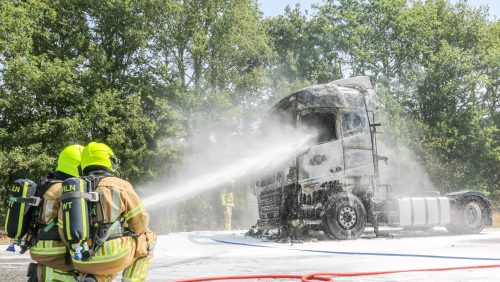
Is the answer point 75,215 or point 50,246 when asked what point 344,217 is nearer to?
point 50,246

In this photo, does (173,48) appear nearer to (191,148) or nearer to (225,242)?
(191,148)

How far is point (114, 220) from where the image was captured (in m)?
3.49

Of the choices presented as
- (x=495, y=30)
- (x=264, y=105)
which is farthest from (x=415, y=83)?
(x=264, y=105)

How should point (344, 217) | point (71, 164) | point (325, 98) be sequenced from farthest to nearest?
1. point (344, 217)
2. point (325, 98)
3. point (71, 164)

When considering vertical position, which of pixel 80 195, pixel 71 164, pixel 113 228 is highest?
pixel 71 164

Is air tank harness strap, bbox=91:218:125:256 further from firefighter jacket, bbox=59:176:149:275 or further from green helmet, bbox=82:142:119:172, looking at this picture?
green helmet, bbox=82:142:119:172

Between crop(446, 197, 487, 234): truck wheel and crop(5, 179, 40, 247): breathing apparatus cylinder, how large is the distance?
1181 cm

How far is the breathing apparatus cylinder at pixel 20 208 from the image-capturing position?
3.67m

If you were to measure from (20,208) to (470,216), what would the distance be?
Result: 12.3m

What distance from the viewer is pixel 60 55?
2567 centimetres

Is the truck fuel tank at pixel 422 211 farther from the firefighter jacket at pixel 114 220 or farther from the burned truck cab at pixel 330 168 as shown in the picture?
the firefighter jacket at pixel 114 220

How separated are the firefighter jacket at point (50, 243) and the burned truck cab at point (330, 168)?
7.26 m

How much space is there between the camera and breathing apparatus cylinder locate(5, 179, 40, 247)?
12.1ft

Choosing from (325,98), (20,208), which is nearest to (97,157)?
(20,208)
